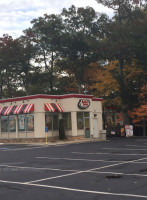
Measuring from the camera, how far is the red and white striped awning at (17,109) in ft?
118

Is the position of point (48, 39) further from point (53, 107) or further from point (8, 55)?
point (53, 107)

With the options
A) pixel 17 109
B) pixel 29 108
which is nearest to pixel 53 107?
pixel 29 108

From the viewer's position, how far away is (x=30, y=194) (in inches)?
380

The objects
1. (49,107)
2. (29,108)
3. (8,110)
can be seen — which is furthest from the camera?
(8,110)

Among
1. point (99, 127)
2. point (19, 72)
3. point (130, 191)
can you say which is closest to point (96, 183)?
point (130, 191)

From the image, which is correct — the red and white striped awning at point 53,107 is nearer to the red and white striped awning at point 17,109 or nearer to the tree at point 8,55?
the red and white striped awning at point 17,109

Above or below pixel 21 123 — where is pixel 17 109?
above

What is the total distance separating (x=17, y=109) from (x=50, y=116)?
3.93 meters

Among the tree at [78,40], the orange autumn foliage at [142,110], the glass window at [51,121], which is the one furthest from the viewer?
the tree at [78,40]

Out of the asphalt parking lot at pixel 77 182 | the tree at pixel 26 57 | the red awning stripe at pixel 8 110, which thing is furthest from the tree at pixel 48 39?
the asphalt parking lot at pixel 77 182

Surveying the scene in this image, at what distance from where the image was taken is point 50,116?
1481 inches

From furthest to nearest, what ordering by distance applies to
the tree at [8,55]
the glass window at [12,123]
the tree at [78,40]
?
the tree at [8,55] → the tree at [78,40] → the glass window at [12,123]

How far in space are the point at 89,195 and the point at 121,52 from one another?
126ft

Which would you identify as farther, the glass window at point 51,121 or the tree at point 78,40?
the tree at point 78,40
